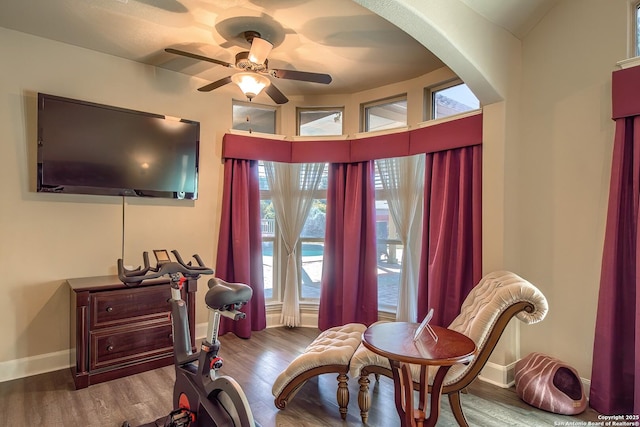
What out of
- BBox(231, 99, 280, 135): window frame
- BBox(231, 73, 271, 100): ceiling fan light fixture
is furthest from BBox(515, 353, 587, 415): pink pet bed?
BBox(231, 99, 280, 135): window frame

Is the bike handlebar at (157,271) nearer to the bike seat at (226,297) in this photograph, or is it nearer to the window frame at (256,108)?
the bike seat at (226,297)

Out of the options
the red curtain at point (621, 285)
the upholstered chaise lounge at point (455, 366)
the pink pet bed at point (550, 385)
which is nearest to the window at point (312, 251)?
the upholstered chaise lounge at point (455, 366)

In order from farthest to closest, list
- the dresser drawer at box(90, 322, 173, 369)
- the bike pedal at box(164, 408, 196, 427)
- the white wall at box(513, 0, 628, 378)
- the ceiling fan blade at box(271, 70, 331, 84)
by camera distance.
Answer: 1. the dresser drawer at box(90, 322, 173, 369)
2. the ceiling fan blade at box(271, 70, 331, 84)
3. the white wall at box(513, 0, 628, 378)
4. the bike pedal at box(164, 408, 196, 427)

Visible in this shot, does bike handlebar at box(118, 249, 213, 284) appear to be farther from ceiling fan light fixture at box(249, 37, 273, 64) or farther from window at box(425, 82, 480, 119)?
window at box(425, 82, 480, 119)

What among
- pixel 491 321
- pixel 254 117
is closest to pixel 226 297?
pixel 491 321

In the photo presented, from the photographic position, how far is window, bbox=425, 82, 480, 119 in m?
3.40

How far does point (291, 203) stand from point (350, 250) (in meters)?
0.92

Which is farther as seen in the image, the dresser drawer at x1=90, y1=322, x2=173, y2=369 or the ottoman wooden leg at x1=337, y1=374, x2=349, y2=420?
the dresser drawer at x1=90, y1=322, x2=173, y2=369

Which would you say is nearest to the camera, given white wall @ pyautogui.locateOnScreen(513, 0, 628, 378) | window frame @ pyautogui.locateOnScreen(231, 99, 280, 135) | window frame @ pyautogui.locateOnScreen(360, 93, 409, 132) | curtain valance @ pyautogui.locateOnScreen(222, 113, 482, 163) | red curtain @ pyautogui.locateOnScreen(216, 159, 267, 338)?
white wall @ pyautogui.locateOnScreen(513, 0, 628, 378)

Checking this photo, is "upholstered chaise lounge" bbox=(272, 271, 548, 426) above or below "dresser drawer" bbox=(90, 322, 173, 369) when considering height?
above

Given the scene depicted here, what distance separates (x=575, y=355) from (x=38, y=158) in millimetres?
4510

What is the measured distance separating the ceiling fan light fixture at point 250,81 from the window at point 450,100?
1.82 metres

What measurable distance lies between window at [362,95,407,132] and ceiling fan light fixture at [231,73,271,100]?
1.66m

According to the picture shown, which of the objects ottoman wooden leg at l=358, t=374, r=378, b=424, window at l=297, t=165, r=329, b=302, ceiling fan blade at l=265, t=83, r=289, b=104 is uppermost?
ceiling fan blade at l=265, t=83, r=289, b=104
